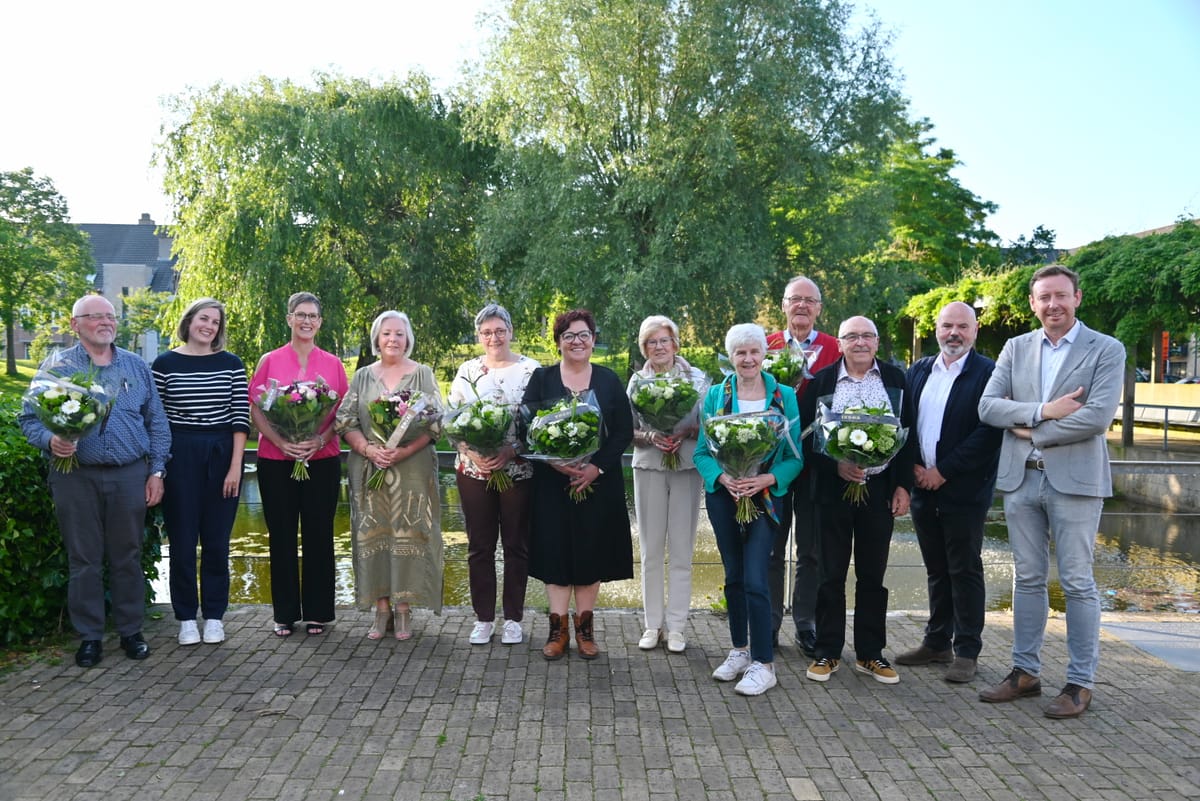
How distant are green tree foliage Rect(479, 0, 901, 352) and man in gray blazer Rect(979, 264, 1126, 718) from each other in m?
16.4

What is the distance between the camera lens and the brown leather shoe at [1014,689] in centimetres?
479

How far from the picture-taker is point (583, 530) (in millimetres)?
5375

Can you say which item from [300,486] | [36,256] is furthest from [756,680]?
[36,256]

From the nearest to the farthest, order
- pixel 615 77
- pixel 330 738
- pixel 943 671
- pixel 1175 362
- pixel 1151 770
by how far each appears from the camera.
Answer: pixel 1151 770 < pixel 330 738 < pixel 943 671 < pixel 615 77 < pixel 1175 362

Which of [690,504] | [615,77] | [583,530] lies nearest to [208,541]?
[583,530]

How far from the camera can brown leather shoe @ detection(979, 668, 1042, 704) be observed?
189 inches

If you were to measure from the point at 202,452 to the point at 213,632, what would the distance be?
3.91 ft

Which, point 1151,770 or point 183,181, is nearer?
point 1151,770

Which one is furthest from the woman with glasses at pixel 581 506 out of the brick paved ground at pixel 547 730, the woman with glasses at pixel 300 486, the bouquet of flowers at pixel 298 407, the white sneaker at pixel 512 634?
the woman with glasses at pixel 300 486

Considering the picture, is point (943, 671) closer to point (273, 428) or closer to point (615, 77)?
point (273, 428)

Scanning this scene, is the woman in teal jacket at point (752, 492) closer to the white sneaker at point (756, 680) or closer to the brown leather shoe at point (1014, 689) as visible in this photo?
the white sneaker at point (756, 680)

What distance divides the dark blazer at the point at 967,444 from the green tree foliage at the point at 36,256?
48089 mm

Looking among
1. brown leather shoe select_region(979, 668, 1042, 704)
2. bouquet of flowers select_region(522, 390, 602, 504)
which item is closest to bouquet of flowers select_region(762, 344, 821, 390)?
bouquet of flowers select_region(522, 390, 602, 504)

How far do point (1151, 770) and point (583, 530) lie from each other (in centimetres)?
309
